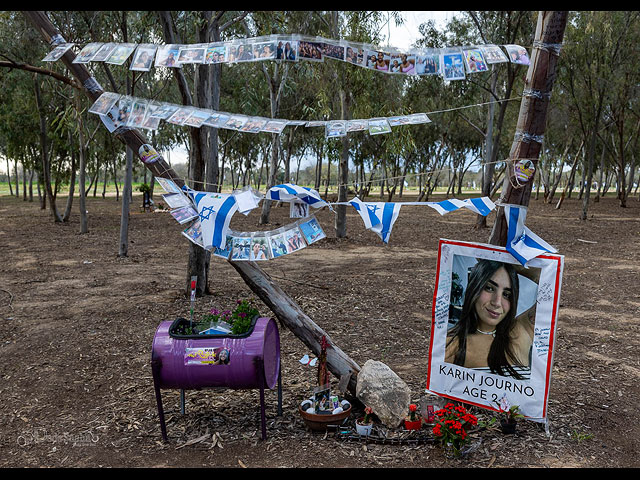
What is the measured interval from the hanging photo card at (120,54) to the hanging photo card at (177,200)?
4.34 feet

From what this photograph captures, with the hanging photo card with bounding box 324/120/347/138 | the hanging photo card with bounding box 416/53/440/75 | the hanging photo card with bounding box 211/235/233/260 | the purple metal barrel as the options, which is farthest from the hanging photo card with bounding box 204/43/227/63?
the purple metal barrel

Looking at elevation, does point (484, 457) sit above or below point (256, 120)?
below

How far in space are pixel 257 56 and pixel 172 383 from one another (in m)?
2.82

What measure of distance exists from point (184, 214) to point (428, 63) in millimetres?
2549

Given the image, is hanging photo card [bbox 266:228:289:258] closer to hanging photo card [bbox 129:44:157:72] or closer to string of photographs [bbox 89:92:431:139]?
string of photographs [bbox 89:92:431:139]

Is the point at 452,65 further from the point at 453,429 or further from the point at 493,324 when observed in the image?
the point at 453,429

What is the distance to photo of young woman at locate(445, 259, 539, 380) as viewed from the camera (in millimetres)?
4543

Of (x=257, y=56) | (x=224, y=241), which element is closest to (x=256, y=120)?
(x=257, y=56)

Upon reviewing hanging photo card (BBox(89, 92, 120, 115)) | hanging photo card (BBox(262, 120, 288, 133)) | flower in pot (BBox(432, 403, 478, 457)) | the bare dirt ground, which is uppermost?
hanging photo card (BBox(89, 92, 120, 115))

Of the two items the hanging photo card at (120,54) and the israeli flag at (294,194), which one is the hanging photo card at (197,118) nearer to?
the hanging photo card at (120,54)

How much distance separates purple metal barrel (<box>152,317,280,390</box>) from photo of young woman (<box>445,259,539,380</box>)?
5.84ft

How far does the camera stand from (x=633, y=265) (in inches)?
491

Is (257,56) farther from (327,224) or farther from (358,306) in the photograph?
(327,224)

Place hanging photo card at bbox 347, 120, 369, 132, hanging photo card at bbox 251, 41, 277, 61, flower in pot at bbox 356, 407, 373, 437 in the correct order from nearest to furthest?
1. flower in pot at bbox 356, 407, 373, 437
2. hanging photo card at bbox 251, 41, 277, 61
3. hanging photo card at bbox 347, 120, 369, 132
